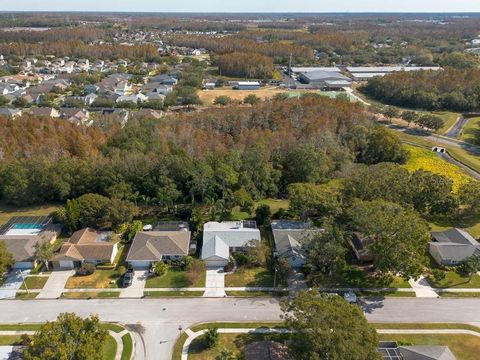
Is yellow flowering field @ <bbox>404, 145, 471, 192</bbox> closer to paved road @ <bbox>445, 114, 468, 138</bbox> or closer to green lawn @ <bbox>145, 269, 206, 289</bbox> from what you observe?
paved road @ <bbox>445, 114, 468, 138</bbox>

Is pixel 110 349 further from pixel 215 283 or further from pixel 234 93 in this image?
pixel 234 93

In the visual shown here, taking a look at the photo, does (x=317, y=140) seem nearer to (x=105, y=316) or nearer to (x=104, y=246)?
(x=104, y=246)

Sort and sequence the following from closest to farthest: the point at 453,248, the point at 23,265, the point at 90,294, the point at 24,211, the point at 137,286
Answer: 1. the point at 90,294
2. the point at 137,286
3. the point at 23,265
4. the point at 453,248
5. the point at 24,211

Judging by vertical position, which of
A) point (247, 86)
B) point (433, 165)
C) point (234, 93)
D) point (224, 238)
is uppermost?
point (247, 86)

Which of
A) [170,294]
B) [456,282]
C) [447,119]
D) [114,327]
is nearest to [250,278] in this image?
[170,294]

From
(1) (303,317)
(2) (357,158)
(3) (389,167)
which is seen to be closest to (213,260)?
(1) (303,317)
